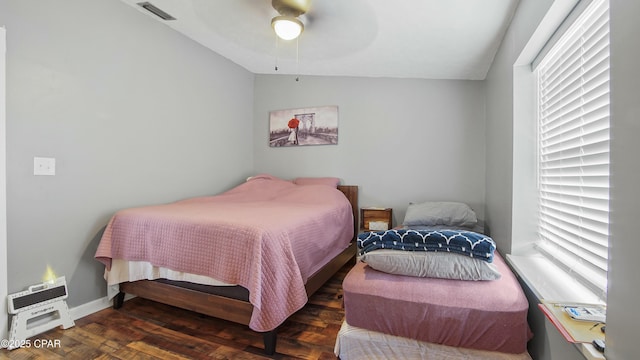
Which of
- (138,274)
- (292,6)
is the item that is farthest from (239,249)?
(292,6)

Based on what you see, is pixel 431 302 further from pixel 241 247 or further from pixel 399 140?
pixel 399 140

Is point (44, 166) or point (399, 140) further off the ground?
point (399, 140)

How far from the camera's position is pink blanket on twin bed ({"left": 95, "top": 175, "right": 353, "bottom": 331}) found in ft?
5.01

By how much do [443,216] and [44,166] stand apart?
3.00 meters

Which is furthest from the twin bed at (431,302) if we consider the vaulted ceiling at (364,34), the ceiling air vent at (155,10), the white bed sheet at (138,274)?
the ceiling air vent at (155,10)

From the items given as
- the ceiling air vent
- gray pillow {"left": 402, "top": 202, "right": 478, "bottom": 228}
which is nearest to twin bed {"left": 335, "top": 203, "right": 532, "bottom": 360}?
gray pillow {"left": 402, "top": 202, "right": 478, "bottom": 228}

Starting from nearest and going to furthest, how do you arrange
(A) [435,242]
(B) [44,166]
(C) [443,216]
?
(A) [435,242] < (B) [44,166] < (C) [443,216]

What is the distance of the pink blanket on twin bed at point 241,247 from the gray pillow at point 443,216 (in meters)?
0.88

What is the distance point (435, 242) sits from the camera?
1491mm

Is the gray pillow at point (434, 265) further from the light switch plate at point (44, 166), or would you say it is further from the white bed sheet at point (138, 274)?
the light switch plate at point (44, 166)

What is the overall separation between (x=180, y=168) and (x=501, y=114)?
2.85 metres

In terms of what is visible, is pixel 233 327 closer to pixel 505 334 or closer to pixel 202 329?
pixel 202 329

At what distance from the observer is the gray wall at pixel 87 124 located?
1.76m

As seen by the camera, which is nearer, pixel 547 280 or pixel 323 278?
pixel 547 280
